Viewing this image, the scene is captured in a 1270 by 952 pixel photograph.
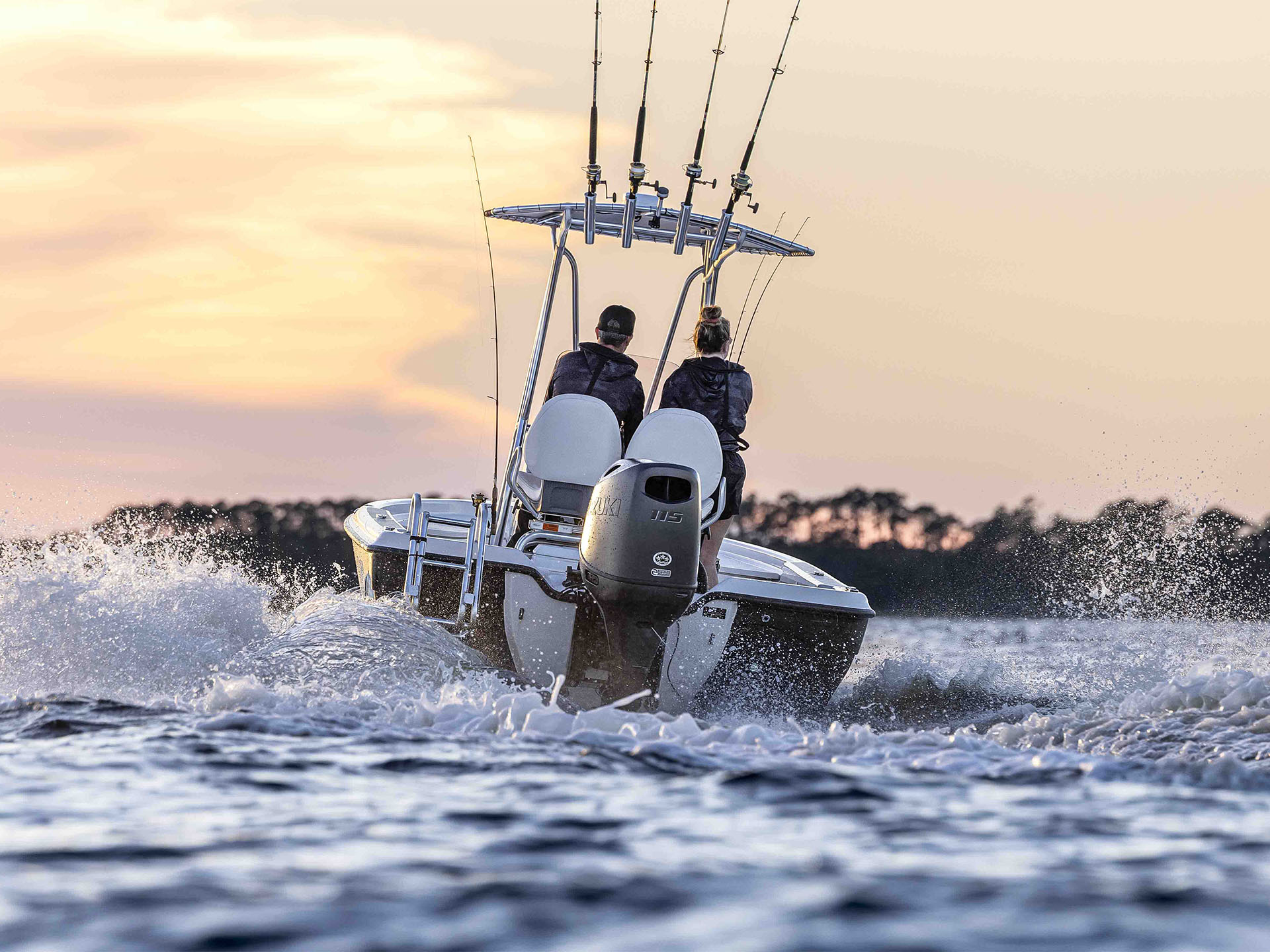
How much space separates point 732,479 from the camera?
17.6ft

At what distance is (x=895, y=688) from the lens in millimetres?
7496

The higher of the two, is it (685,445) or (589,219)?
(589,219)

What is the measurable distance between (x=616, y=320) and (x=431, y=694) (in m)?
2.05

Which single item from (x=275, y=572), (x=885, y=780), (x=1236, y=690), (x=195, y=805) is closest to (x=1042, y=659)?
(x=1236, y=690)

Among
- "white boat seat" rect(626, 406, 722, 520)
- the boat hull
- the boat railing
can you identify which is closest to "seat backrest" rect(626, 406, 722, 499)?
"white boat seat" rect(626, 406, 722, 520)

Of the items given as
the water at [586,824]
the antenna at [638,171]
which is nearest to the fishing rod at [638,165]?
the antenna at [638,171]

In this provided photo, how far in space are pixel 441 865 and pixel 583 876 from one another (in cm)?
22

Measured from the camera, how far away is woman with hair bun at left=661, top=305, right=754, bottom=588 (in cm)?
532

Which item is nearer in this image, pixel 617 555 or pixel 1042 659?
pixel 617 555

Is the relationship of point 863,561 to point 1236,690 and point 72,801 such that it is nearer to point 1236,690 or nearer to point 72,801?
point 1236,690

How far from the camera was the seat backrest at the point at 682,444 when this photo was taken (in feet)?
16.3

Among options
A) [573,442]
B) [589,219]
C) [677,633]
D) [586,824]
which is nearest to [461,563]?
[573,442]

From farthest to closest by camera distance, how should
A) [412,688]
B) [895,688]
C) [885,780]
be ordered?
1. [895,688]
2. [412,688]
3. [885,780]

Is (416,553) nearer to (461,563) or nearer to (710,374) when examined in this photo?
(461,563)
